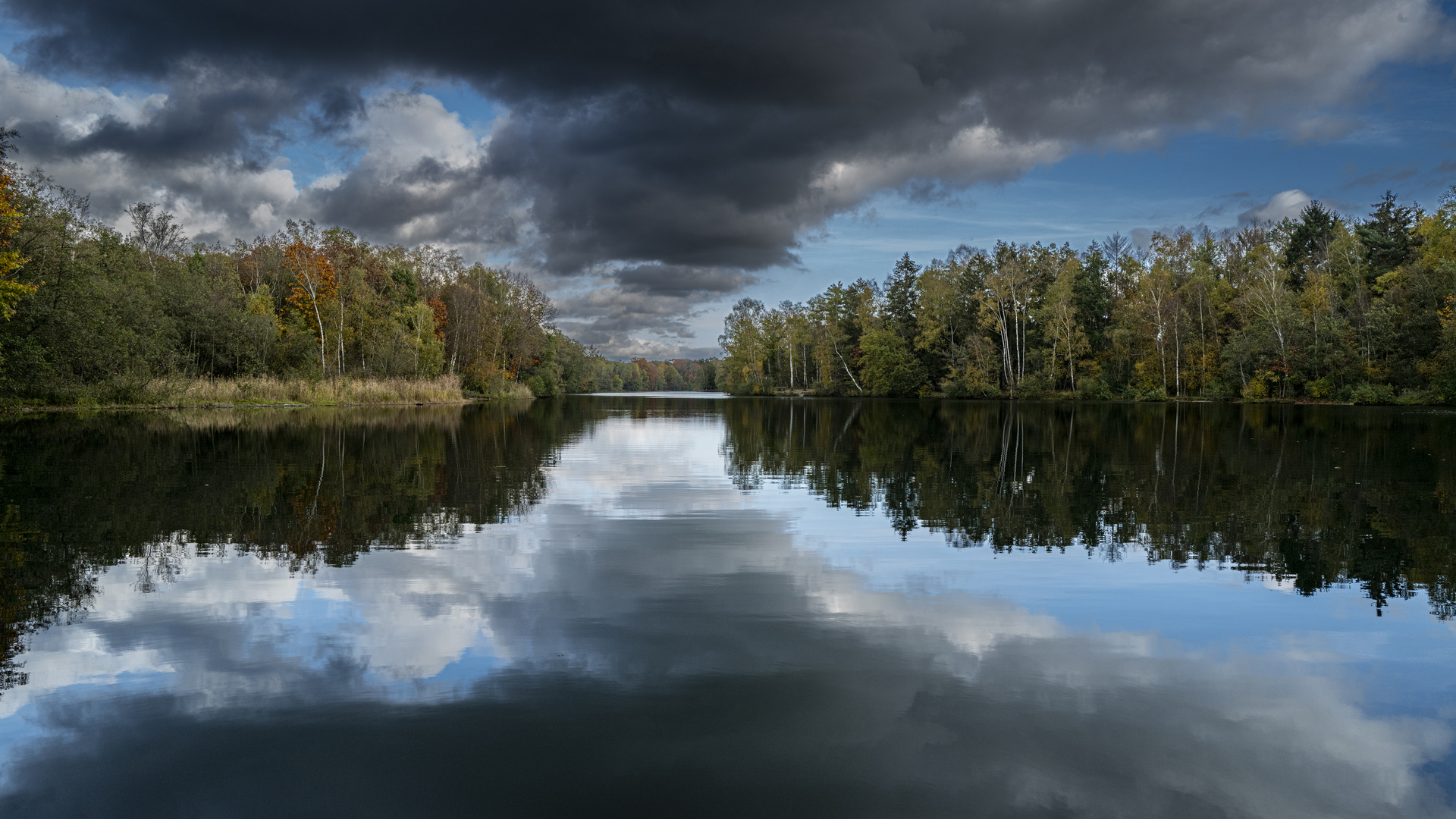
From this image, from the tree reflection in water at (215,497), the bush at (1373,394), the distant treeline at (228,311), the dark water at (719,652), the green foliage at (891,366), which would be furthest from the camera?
the green foliage at (891,366)

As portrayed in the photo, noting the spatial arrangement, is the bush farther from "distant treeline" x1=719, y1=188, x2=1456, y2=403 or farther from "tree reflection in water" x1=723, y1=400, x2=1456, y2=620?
"tree reflection in water" x1=723, y1=400, x2=1456, y2=620

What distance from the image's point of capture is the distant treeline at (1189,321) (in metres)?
56.2

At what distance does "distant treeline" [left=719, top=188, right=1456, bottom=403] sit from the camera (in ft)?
184

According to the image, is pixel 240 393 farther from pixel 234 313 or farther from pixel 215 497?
pixel 215 497

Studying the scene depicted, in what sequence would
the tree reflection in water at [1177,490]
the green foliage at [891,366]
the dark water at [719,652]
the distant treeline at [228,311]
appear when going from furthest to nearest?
the green foliage at [891,366] → the distant treeline at [228,311] → the tree reflection in water at [1177,490] → the dark water at [719,652]

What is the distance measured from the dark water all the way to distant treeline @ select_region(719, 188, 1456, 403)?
5630 cm

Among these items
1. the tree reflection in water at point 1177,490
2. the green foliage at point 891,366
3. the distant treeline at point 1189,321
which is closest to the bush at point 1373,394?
the distant treeline at point 1189,321

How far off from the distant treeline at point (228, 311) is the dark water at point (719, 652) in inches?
983

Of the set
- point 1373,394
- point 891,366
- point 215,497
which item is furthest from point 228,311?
point 1373,394

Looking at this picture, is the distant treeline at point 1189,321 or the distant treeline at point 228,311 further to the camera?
the distant treeline at point 1189,321

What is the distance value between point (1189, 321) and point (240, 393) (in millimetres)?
73326

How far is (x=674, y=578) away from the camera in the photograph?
805cm

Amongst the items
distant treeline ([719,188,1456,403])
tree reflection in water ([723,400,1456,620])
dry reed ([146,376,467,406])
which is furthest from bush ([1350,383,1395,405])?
dry reed ([146,376,467,406])

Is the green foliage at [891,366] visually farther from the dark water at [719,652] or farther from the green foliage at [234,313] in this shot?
the dark water at [719,652]
